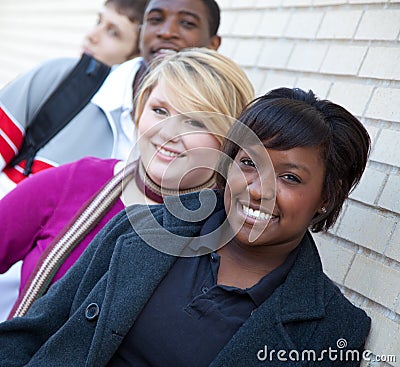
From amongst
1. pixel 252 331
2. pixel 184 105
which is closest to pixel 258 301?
pixel 252 331

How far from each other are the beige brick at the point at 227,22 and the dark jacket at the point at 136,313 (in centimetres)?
188

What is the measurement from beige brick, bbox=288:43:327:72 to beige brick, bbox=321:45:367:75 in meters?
0.06

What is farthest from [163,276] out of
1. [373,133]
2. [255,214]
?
[373,133]

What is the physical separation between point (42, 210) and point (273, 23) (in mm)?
1587

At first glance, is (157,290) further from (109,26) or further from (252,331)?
(109,26)

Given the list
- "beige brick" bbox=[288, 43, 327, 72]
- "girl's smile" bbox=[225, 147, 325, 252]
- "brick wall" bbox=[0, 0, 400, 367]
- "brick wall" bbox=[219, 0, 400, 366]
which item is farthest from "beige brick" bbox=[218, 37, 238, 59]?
"girl's smile" bbox=[225, 147, 325, 252]

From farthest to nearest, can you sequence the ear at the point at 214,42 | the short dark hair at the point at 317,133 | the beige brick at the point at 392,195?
the ear at the point at 214,42 → the beige brick at the point at 392,195 → the short dark hair at the point at 317,133

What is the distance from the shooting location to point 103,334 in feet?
8.08

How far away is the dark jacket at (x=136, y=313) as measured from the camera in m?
2.35

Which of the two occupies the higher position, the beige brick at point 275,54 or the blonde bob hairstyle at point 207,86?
the beige brick at point 275,54

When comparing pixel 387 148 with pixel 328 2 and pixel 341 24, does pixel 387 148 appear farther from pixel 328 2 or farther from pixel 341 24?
pixel 328 2

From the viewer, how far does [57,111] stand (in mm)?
3631

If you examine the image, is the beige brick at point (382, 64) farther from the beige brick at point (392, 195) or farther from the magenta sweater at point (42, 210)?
the magenta sweater at point (42, 210)

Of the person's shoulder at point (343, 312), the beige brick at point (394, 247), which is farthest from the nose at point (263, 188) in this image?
the beige brick at point (394, 247)
